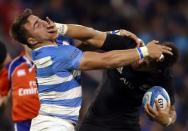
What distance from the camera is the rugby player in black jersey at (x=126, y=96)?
27.8 feet

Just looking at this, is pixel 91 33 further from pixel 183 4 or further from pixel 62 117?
pixel 183 4

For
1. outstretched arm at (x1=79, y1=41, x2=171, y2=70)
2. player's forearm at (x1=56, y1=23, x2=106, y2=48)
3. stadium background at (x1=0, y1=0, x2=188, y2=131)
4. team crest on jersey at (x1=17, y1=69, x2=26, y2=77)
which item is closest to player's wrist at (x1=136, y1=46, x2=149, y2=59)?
outstretched arm at (x1=79, y1=41, x2=171, y2=70)

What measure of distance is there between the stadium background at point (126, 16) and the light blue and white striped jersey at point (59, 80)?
4932 mm

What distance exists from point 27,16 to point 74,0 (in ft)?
23.2

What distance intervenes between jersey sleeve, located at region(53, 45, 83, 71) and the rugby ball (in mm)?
824

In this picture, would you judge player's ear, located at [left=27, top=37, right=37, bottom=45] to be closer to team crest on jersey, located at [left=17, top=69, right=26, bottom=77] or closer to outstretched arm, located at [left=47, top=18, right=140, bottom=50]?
outstretched arm, located at [left=47, top=18, right=140, bottom=50]

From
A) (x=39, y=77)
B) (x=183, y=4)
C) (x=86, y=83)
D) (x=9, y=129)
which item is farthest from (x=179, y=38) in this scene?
(x=39, y=77)

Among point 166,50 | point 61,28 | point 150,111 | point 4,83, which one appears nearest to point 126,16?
point 4,83

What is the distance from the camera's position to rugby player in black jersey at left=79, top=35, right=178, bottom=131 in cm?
848

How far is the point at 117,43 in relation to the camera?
8.68 m

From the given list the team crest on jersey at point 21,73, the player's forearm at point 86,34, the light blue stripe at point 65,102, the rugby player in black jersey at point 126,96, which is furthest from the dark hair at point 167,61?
the team crest on jersey at point 21,73

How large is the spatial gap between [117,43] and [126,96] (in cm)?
55

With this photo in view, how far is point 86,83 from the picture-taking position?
12883 millimetres

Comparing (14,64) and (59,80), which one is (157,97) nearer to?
(59,80)
